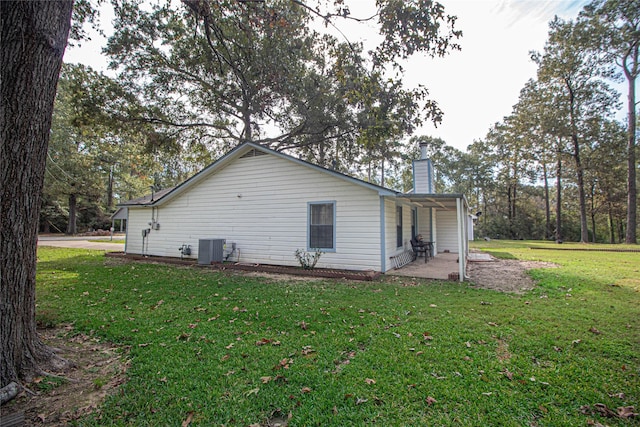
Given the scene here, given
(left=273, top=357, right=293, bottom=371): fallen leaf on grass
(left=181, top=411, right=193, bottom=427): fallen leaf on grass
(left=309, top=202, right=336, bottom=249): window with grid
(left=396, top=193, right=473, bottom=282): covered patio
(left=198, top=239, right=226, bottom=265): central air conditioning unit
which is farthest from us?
(left=198, top=239, right=226, bottom=265): central air conditioning unit

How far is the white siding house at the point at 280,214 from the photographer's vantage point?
8.54 metres

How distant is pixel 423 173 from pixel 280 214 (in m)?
6.17

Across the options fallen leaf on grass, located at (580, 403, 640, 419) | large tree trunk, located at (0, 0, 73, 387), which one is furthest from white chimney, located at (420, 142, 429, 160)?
large tree trunk, located at (0, 0, 73, 387)

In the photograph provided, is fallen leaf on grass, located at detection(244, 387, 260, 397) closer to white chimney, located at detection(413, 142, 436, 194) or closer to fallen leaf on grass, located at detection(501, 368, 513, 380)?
fallen leaf on grass, located at detection(501, 368, 513, 380)

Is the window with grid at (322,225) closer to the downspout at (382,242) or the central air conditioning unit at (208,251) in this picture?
the downspout at (382,242)

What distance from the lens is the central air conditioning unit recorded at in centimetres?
995

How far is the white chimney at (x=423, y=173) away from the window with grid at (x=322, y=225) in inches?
187

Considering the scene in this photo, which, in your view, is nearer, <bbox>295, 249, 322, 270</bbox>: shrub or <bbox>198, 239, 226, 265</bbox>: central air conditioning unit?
<bbox>295, 249, 322, 270</bbox>: shrub

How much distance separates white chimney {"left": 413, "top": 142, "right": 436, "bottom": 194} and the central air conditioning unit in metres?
8.15

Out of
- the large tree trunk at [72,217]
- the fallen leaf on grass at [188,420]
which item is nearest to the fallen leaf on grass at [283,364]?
the fallen leaf on grass at [188,420]

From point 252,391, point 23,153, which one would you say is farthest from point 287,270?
point 23,153

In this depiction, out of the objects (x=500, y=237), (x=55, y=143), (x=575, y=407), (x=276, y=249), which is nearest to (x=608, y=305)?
(x=575, y=407)

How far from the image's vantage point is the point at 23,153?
2.61m

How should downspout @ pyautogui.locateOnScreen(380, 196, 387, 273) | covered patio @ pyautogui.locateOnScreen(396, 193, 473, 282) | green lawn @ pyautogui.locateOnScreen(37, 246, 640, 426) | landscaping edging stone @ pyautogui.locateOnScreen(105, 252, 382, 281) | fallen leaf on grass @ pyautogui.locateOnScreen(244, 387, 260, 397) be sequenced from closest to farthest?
green lawn @ pyautogui.locateOnScreen(37, 246, 640, 426)
fallen leaf on grass @ pyautogui.locateOnScreen(244, 387, 260, 397)
covered patio @ pyautogui.locateOnScreen(396, 193, 473, 282)
landscaping edging stone @ pyautogui.locateOnScreen(105, 252, 382, 281)
downspout @ pyautogui.locateOnScreen(380, 196, 387, 273)
